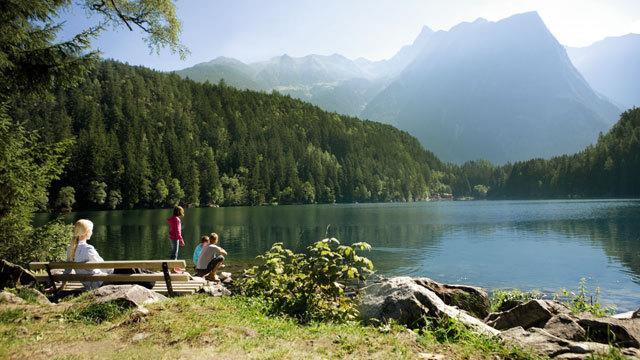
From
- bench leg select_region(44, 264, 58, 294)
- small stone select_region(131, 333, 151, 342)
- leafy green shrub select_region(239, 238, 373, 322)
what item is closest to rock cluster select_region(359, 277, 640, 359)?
leafy green shrub select_region(239, 238, 373, 322)

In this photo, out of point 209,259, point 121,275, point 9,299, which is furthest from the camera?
point 209,259

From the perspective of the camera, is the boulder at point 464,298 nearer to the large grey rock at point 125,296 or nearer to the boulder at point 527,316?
the boulder at point 527,316

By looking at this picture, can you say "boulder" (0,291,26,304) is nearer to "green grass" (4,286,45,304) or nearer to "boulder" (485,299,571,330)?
"green grass" (4,286,45,304)

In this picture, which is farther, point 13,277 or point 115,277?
point 13,277

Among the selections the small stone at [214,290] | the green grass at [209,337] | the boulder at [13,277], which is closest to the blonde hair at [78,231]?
the boulder at [13,277]

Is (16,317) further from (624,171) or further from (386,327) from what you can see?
(624,171)

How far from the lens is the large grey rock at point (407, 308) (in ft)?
37.7

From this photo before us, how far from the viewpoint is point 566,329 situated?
11.1 meters

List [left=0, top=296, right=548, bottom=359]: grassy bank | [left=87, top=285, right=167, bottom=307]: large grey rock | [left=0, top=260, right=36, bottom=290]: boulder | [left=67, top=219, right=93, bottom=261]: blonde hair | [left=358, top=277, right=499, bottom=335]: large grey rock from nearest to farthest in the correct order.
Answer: [left=0, top=296, right=548, bottom=359]: grassy bank, [left=358, top=277, right=499, bottom=335]: large grey rock, [left=87, top=285, right=167, bottom=307]: large grey rock, [left=67, top=219, right=93, bottom=261]: blonde hair, [left=0, top=260, right=36, bottom=290]: boulder

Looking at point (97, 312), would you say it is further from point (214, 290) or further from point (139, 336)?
point (214, 290)

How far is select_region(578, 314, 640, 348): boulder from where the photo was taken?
10586 millimetres

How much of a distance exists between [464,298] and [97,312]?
12147 mm

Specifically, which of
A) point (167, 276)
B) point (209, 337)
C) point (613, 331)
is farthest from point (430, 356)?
point (167, 276)

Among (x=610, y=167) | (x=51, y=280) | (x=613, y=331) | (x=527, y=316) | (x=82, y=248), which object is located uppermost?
(x=610, y=167)
